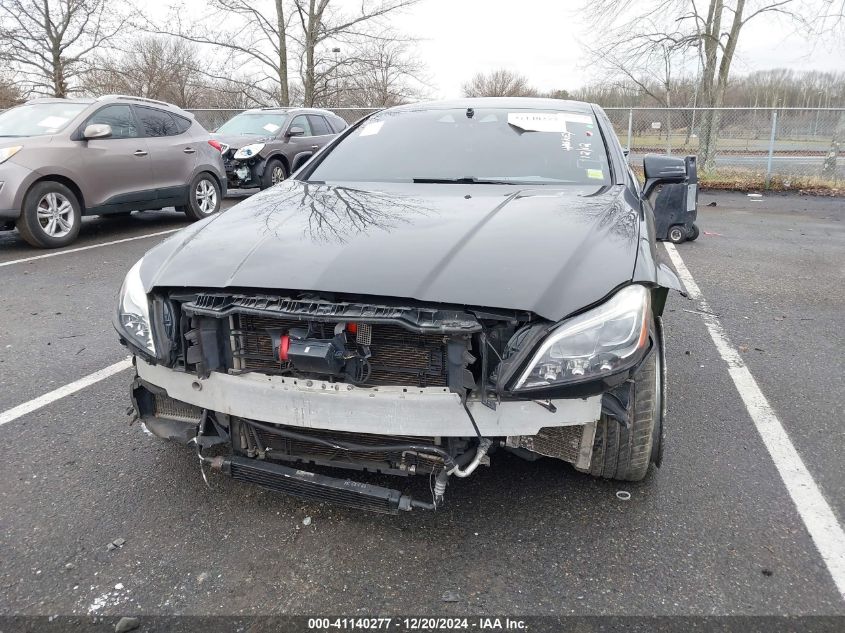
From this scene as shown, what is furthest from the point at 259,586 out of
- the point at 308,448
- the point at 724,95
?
the point at 724,95

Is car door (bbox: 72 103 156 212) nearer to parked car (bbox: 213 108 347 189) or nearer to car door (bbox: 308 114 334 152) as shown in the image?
parked car (bbox: 213 108 347 189)

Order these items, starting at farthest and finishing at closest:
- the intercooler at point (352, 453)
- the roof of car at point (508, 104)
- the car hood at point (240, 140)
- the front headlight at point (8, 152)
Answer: the car hood at point (240, 140), the front headlight at point (8, 152), the roof of car at point (508, 104), the intercooler at point (352, 453)

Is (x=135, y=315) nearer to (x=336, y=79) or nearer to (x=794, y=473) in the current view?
(x=794, y=473)

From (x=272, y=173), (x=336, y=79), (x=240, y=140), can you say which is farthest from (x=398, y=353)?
(x=336, y=79)

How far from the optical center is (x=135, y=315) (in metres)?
2.32

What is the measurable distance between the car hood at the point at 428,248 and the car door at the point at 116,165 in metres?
5.48

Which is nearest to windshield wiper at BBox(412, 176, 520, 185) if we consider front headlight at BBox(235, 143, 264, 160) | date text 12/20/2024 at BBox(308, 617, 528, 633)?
date text 12/20/2024 at BBox(308, 617, 528, 633)

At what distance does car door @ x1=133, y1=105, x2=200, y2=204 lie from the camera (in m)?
8.30

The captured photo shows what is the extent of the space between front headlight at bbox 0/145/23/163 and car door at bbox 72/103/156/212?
22.6 inches

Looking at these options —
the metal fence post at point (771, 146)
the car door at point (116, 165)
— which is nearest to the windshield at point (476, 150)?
the car door at point (116, 165)

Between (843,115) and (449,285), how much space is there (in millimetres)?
15933

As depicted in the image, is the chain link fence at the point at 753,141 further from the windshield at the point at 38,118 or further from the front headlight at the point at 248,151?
the windshield at the point at 38,118

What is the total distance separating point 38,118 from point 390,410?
755 cm

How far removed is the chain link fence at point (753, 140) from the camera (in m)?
13.9
